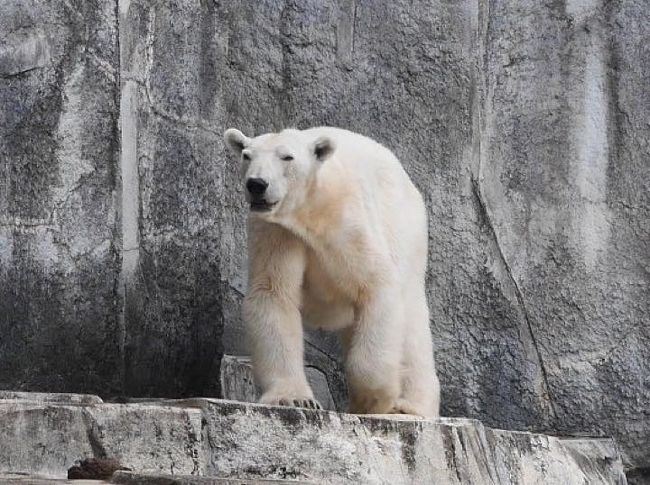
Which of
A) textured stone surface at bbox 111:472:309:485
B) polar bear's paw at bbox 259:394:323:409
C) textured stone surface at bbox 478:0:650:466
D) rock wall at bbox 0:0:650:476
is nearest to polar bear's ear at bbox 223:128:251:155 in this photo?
rock wall at bbox 0:0:650:476

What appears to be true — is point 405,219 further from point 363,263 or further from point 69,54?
point 69,54

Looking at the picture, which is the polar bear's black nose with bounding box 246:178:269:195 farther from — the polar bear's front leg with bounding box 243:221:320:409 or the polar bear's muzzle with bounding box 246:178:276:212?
the polar bear's front leg with bounding box 243:221:320:409

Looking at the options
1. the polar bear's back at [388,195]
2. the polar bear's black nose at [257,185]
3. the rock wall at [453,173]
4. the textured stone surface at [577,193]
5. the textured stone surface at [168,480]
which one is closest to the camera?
the textured stone surface at [168,480]

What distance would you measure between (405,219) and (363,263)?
0.51 m

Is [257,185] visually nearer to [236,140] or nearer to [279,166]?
[279,166]

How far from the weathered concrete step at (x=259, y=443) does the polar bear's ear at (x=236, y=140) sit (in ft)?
4.63

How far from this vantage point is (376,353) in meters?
5.71

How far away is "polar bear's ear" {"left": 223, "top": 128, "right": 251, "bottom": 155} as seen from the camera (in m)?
5.81

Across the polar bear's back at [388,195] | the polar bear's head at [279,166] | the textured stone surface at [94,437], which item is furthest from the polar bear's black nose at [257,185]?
the textured stone surface at [94,437]

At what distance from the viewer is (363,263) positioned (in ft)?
19.0

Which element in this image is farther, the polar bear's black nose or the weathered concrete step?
the polar bear's black nose

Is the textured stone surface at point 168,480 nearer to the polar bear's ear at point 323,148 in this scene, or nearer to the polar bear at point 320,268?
the polar bear at point 320,268

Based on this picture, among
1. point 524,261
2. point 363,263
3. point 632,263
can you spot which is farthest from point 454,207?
point 363,263

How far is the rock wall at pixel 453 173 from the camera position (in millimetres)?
6492
